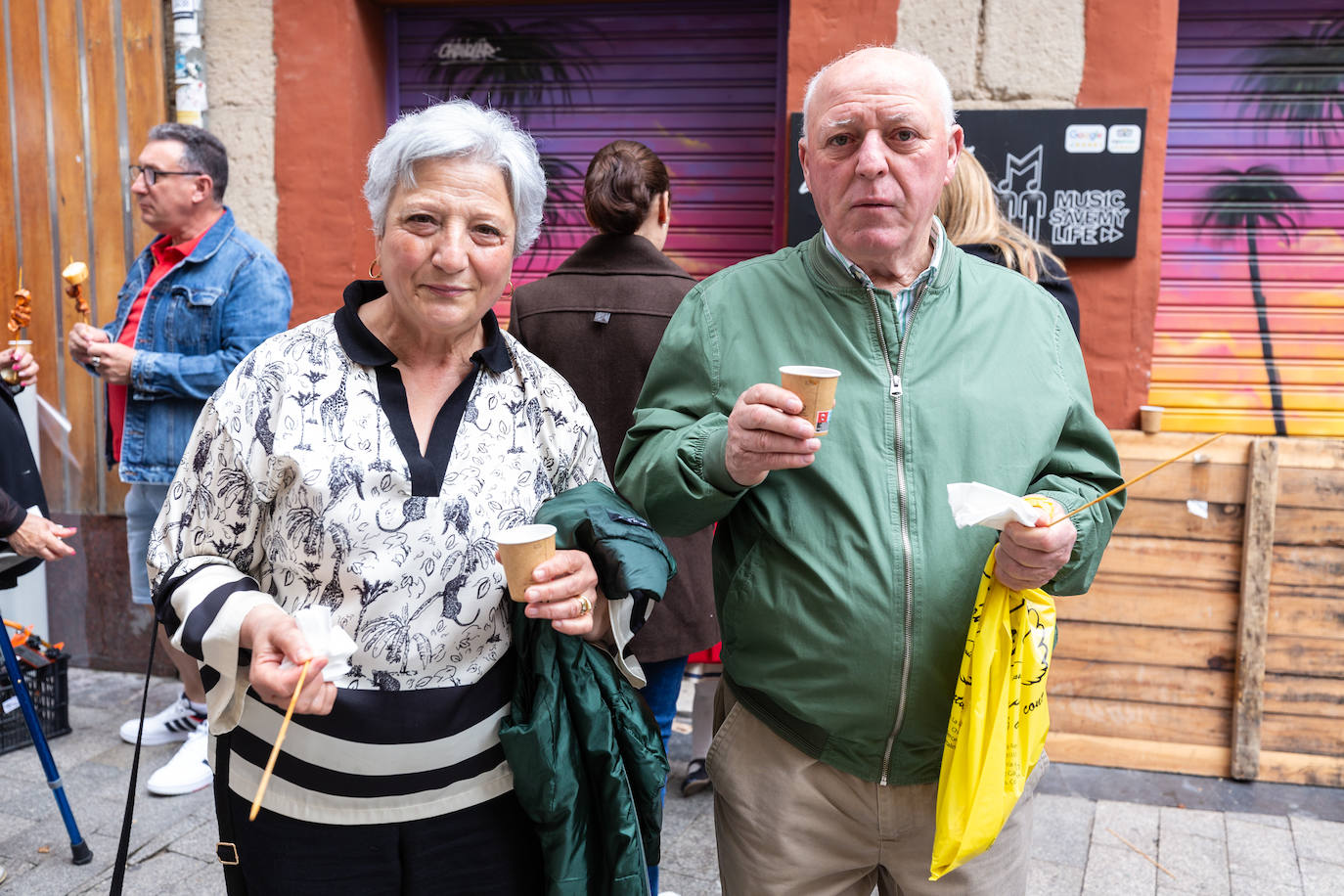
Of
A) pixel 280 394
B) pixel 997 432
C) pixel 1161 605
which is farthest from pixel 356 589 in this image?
pixel 1161 605

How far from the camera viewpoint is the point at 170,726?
4.21m

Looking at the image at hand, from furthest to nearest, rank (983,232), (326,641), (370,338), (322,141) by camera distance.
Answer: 1. (322,141)
2. (983,232)
3. (370,338)
4. (326,641)

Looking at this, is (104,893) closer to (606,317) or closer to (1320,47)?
(606,317)

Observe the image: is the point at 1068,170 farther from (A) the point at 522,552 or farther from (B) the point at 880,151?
(A) the point at 522,552

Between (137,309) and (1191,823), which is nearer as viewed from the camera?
(1191,823)

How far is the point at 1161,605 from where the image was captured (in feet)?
13.2

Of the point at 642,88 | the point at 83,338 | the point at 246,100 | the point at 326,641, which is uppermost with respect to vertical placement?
the point at 642,88

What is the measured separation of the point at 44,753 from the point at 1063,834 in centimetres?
350

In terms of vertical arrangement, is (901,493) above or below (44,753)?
above

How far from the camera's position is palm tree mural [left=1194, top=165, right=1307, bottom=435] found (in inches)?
166

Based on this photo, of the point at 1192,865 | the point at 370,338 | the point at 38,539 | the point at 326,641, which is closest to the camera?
the point at 326,641

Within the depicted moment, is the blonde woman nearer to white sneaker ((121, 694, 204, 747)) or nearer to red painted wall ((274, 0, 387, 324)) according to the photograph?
red painted wall ((274, 0, 387, 324))

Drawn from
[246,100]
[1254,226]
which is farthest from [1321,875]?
[246,100]

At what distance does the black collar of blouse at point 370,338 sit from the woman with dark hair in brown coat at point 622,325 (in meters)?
1.12
